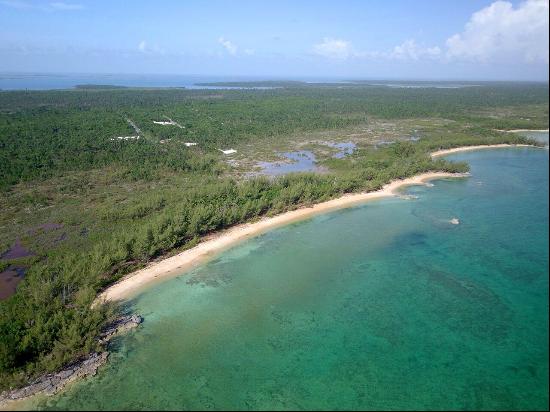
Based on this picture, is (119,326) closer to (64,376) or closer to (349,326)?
(64,376)

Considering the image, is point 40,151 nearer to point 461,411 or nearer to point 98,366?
point 98,366

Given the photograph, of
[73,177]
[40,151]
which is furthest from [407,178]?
[40,151]

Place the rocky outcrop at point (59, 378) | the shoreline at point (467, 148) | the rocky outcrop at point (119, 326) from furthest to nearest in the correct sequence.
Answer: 1. the shoreline at point (467, 148)
2. the rocky outcrop at point (119, 326)
3. the rocky outcrop at point (59, 378)

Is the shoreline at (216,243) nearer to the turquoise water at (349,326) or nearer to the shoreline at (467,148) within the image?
the turquoise water at (349,326)

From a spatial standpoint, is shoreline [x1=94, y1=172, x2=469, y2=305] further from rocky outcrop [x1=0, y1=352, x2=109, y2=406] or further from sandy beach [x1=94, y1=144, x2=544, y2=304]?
rocky outcrop [x1=0, y1=352, x2=109, y2=406]

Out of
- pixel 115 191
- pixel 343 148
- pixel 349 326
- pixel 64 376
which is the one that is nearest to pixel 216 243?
pixel 349 326

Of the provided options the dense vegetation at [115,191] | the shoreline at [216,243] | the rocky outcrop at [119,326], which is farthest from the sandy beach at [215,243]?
the rocky outcrop at [119,326]
